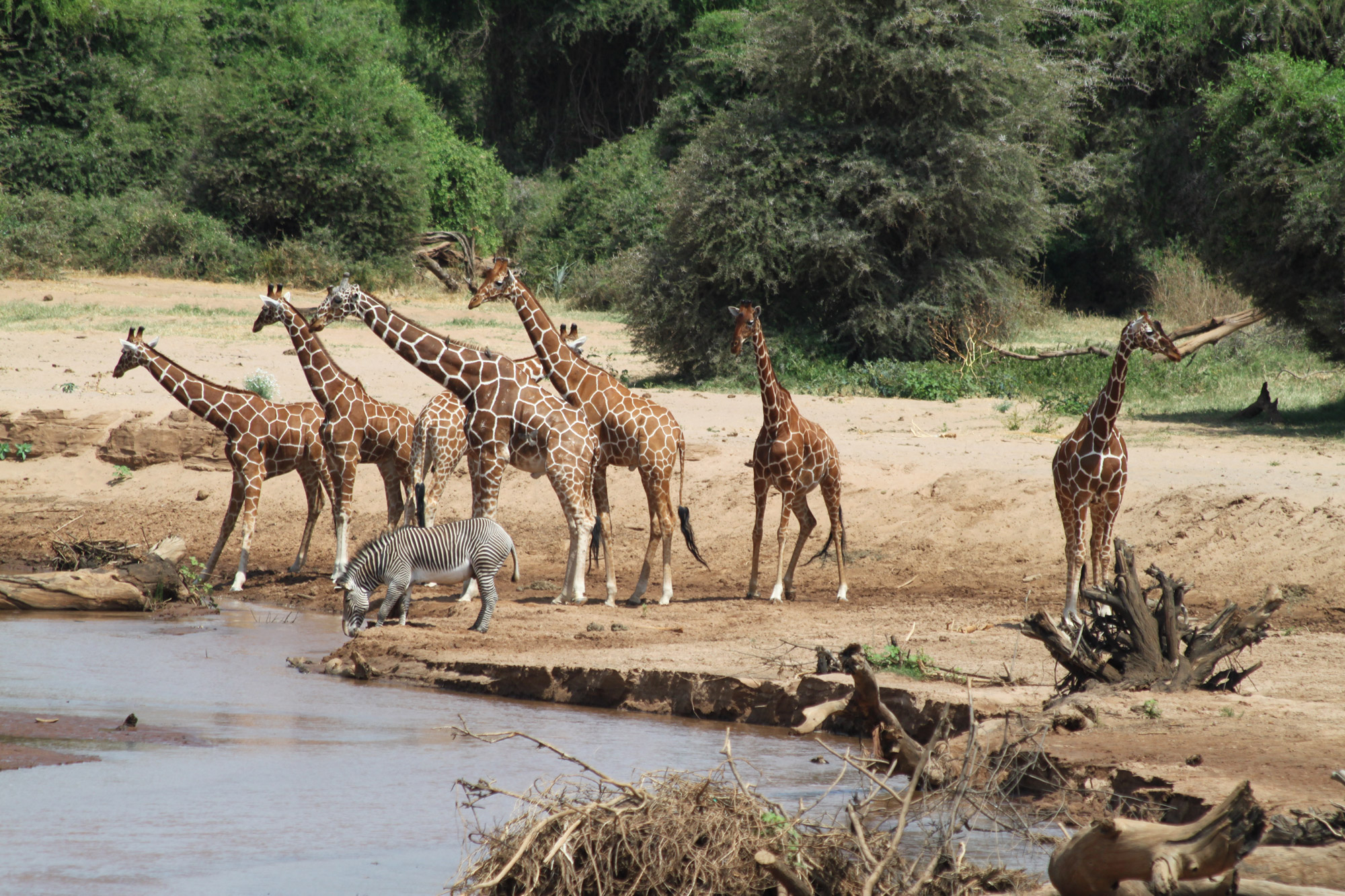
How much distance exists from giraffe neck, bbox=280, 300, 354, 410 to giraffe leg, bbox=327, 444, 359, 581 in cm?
49

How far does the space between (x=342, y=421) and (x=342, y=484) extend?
2.00 feet

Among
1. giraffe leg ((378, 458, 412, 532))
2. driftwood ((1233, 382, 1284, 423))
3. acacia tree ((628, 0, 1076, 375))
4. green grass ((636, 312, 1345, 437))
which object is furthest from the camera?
acacia tree ((628, 0, 1076, 375))

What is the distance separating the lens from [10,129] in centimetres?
3114

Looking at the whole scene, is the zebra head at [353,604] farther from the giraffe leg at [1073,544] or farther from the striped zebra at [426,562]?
the giraffe leg at [1073,544]

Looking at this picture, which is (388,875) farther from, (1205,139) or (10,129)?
(10,129)

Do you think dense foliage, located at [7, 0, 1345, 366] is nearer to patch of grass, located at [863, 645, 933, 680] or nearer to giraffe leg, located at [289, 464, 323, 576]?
giraffe leg, located at [289, 464, 323, 576]

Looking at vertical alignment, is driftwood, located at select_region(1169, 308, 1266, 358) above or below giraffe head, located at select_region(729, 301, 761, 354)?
above

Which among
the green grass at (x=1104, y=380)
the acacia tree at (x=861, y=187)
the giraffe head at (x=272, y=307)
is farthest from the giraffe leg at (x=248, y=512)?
the acacia tree at (x=861, y=187)

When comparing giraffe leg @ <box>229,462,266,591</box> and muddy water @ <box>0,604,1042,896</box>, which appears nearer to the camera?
muddy water @ <box>0,604,1042,896</box>

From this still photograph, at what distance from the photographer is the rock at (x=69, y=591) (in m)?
11.5

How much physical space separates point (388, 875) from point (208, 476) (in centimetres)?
1090

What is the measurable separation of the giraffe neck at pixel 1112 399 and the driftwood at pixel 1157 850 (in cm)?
557

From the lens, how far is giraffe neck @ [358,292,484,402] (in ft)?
37.5

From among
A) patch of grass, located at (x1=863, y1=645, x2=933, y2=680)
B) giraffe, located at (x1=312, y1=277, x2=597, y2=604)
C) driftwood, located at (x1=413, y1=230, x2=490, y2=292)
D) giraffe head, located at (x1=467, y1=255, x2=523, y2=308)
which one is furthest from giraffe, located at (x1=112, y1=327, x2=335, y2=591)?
driftwood, located at (x1=413, y1=230, x2=490, y2=292)
